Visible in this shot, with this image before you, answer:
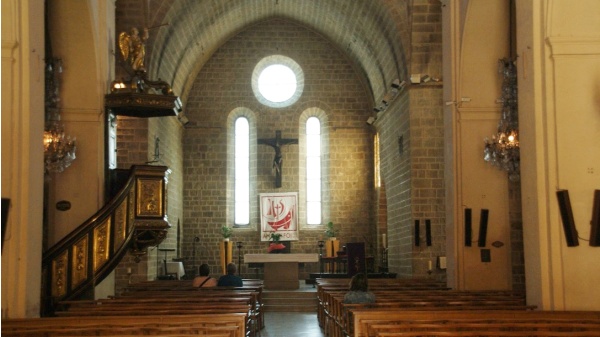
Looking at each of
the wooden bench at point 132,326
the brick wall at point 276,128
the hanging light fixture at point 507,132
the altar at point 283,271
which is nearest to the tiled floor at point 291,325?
the altar at point 283,271

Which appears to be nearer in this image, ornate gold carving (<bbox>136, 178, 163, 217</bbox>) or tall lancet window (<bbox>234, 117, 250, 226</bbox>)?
ornate gold carving (<bbox>136, 178, 163, 217</bbox>)

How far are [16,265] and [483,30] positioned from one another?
720 cm

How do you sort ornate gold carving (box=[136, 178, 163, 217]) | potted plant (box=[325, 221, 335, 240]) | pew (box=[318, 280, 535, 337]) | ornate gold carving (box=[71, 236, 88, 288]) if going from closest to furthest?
pew (box=[318, 280, 535, 337]) < ornate gold carving (box=[71, 236, 88, 288]) < ornate gold carving (box=[136, 178, 163, 217]) < potted plant (box=[325, 221, 335, 240])

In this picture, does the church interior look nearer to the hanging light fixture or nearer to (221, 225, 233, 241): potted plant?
the hanging light fixture

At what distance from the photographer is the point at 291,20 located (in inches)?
946

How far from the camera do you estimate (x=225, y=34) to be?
76.6 ft

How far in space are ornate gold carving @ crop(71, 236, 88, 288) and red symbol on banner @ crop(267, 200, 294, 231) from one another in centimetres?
1412

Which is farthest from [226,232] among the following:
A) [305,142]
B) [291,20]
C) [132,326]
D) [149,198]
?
[132,326]

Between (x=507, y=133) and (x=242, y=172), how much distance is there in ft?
46.4

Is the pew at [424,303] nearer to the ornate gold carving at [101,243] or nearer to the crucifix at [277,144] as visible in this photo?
the ornate gold carving at [101,243]

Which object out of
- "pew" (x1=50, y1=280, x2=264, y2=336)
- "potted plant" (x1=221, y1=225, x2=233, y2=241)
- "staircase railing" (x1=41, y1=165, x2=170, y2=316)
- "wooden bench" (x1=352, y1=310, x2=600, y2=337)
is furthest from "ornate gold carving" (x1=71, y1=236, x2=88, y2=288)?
"potted plant" (x1=221, y1=225, x2=233, y2=241)

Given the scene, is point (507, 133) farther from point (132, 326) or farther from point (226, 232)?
point (226, 232)

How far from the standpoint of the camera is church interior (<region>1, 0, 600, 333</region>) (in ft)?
25.8

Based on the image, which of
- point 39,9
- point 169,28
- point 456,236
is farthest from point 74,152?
point 169,28
